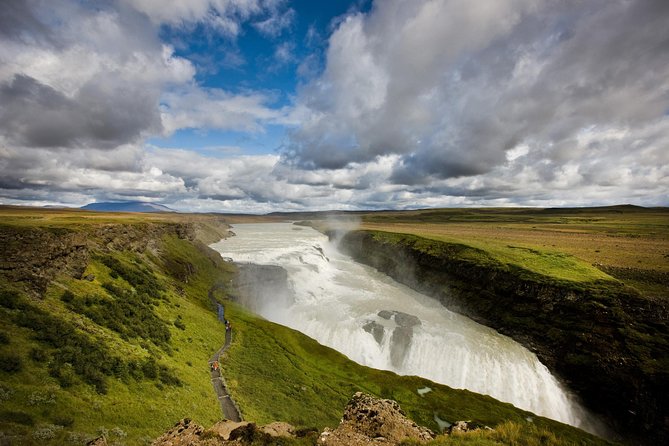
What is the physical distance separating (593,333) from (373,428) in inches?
2002

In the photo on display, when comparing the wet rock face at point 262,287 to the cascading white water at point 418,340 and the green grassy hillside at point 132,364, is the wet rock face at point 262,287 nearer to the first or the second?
the cascading white water at point 418,340

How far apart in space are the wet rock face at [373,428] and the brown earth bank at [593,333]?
4419 centimetres

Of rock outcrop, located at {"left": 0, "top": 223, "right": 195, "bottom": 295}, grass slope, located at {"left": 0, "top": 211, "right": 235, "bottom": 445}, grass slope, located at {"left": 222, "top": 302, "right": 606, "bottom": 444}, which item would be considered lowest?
grass slope, located at {"left": 222, "top": 302, "right": 606, "bottom": 444}

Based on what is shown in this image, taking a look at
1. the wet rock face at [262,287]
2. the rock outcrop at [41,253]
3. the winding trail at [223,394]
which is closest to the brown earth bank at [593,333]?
the wet rock face at [262,287]

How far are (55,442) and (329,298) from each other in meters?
63.5

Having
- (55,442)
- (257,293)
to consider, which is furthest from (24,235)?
(257,293)

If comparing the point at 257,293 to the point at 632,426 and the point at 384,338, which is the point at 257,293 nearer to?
the point at 384,338

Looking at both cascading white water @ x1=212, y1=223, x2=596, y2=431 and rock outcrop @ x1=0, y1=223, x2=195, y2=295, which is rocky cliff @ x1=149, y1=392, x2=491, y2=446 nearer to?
rock outcrop @ x1=0, y1=223, x2=195, y2=295

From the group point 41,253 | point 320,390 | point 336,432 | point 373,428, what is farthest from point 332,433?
point 41,253

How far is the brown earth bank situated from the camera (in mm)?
38906

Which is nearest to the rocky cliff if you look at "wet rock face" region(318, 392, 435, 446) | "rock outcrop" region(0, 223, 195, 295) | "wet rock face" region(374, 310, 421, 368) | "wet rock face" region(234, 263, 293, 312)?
"wet rock face" region(318, 392, 435, 446)

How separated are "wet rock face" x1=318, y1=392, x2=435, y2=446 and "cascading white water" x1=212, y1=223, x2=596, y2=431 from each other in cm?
3873

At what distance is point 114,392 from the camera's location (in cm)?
2331

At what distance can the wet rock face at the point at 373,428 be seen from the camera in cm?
1381
